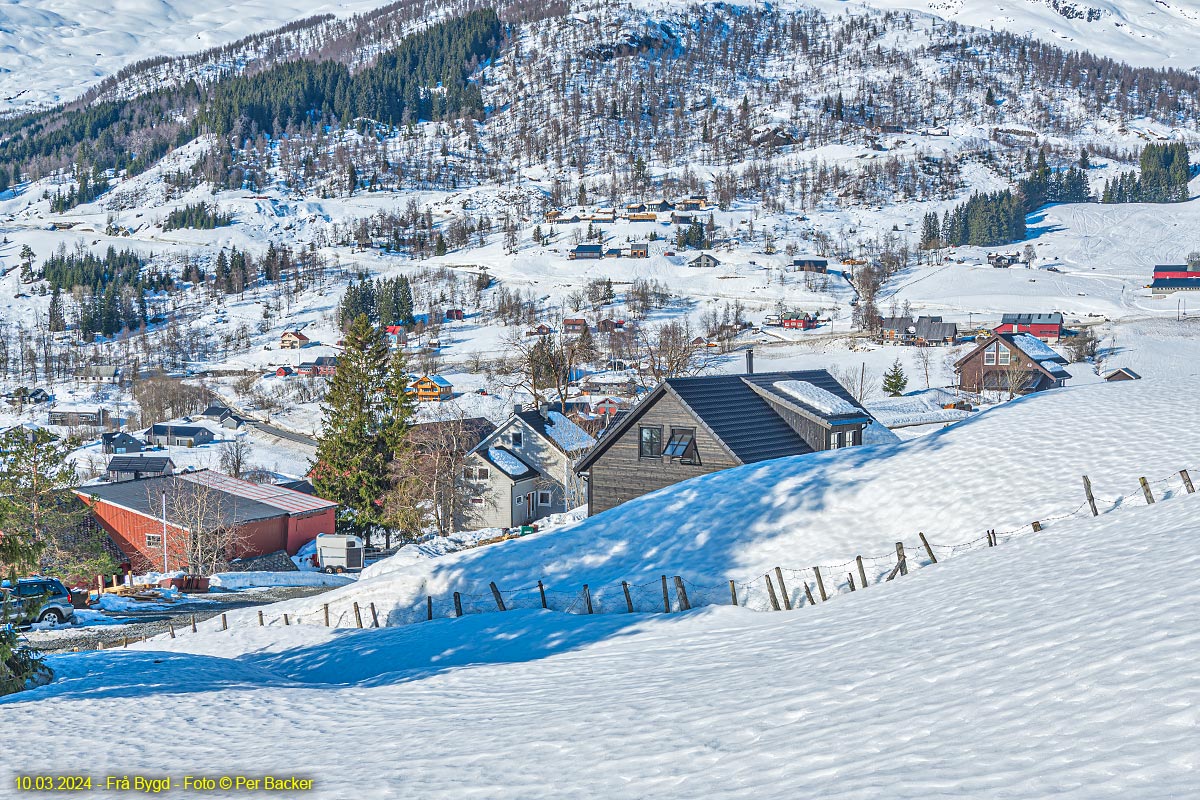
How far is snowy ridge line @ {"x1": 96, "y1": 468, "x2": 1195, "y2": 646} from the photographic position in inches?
688

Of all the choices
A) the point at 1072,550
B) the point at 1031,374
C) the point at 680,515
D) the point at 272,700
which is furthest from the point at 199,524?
the point at 1031,374

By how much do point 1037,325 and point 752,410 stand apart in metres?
103

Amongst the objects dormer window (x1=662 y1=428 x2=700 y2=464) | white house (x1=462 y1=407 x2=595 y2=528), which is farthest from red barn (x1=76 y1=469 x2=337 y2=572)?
dormer window (x1=662 y1=428 x2=700 y2=464)

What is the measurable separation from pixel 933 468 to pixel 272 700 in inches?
618

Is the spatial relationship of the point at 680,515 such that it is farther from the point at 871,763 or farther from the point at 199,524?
the point at 199,524

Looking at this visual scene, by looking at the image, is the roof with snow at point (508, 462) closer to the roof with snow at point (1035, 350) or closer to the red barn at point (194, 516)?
the red barn at point (194, 516)

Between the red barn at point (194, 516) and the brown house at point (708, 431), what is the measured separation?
22535mm

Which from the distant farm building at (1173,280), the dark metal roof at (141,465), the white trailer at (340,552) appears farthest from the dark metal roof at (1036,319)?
the white trailer at (340,552)

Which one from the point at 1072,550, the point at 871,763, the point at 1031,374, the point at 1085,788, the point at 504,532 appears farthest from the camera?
the point at 1031,374

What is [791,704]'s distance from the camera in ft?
29.1

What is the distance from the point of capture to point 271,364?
15150 cm

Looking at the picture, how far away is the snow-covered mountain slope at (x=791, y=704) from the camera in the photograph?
256 inches

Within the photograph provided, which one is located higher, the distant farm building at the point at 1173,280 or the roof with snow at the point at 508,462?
the distant farm building at the point at 1173,280

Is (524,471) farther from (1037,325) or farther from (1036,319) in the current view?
(1036,319)
